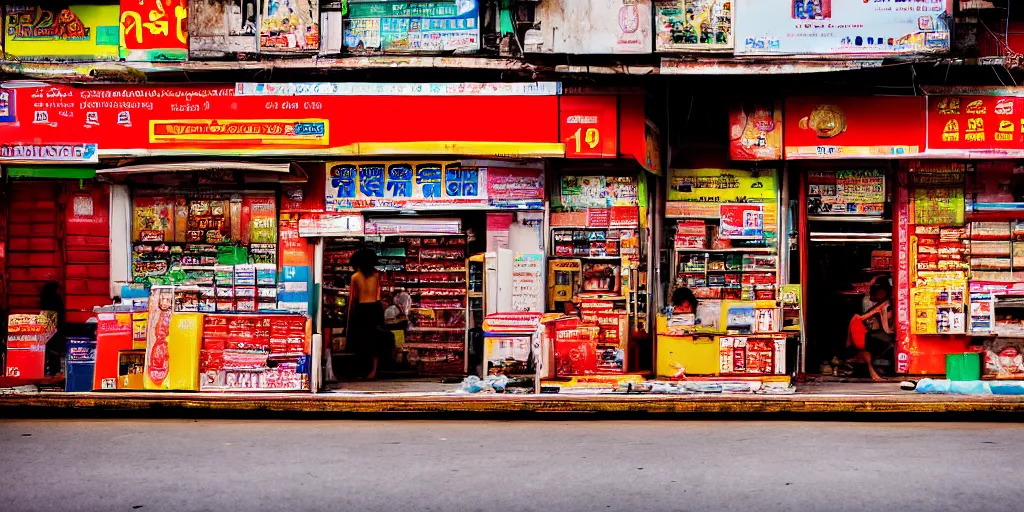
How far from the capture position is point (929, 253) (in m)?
14.8

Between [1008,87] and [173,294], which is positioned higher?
[1008,87]

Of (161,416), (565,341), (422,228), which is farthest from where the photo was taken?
(422,228)

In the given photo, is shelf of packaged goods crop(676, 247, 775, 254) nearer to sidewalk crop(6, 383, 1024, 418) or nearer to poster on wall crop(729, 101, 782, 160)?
poster on wall crop(729, 101, 782, 160)

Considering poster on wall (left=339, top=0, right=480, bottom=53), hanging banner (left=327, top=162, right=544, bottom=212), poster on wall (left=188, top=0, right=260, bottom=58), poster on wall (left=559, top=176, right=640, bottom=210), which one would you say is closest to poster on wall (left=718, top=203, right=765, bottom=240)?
poster on wall (left=559, top=176, right=640, bottom=210)

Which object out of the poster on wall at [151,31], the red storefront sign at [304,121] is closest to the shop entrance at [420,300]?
the red storefront sign at [304,121]

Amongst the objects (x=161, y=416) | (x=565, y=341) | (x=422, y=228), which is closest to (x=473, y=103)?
(x=422, y=228)

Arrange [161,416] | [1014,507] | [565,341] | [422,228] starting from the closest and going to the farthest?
[1014,507], [161,416], [565,341], [422,228]

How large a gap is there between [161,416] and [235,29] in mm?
5087

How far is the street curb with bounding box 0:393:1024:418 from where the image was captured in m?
11.8

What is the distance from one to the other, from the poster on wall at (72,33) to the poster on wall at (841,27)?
803cm

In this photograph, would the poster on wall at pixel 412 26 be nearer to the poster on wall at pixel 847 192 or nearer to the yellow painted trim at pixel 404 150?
the yellow painted trim at pixel 404 150

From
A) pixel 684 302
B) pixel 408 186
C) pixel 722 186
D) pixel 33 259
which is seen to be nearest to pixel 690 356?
pixel 684 302

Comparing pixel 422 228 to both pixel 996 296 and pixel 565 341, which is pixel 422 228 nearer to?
pixel 565 341

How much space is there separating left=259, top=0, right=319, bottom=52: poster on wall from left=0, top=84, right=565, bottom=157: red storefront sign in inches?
26.5
